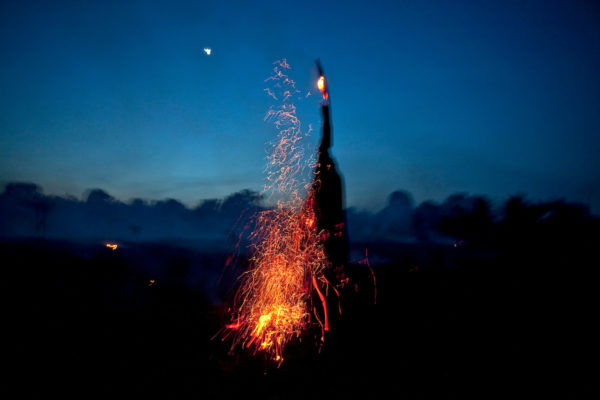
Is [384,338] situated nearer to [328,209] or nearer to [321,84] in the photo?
[328,209]

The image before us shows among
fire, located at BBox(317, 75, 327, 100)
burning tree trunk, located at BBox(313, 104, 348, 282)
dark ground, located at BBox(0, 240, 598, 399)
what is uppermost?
fire, located at BBox(317, 75, 327, 100)

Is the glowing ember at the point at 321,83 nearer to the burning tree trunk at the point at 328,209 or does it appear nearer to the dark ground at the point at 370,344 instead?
the burning tree trunk at the point at 328,209

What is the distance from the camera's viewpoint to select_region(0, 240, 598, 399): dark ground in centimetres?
516

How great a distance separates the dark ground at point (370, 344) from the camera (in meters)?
5.16

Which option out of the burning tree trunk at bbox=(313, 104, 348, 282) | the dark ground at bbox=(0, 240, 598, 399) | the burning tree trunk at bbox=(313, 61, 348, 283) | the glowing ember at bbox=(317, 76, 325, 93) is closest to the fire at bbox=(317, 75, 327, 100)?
the glowing ember at bbox=(317, 76, 325, 93)

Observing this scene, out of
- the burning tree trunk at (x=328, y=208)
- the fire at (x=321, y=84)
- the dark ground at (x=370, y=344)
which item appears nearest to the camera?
the dark ground at (x=370, y=344)

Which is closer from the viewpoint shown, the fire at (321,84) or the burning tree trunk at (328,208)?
the fire at (321,84)

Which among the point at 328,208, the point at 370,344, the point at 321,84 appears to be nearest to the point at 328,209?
the point at 328,208

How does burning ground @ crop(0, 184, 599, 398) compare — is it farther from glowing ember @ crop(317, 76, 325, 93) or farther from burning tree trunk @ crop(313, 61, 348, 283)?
glowing ember @ crop(317, 76, 325, 93)

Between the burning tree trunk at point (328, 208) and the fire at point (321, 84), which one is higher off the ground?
the fire at point (321, 84)

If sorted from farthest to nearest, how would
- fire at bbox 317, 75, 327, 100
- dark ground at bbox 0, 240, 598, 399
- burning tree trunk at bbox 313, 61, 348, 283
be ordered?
burning tree trunk at bbox 313, 61, 348, 283, fire at bbox 317, 75, 327, 100, dark ground at bbox 0, 240, 598, 399

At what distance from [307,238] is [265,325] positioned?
211 cm

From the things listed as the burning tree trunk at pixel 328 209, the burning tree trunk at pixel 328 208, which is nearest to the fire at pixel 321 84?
the burning tree trunk at pixel 328 208

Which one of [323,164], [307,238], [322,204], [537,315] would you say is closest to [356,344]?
[307,238]
